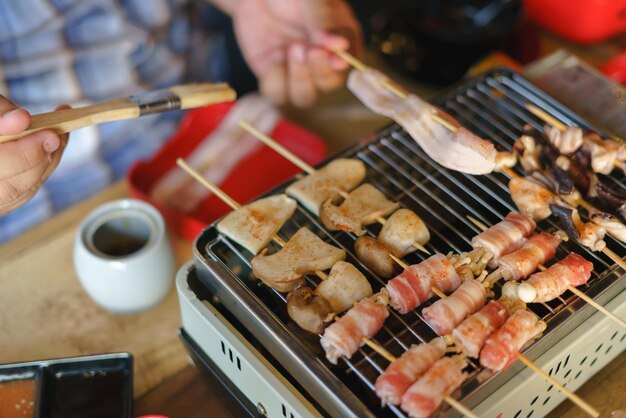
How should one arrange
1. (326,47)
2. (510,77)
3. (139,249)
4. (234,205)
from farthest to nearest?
1. (326,47)
2. (510,77)
3. (139,249)
4. (234,205)

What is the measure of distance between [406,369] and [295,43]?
1.59 meters

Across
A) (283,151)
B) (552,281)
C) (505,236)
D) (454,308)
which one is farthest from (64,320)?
(552,281)

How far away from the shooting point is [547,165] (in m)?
2.16

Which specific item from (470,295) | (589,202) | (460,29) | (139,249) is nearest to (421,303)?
(470,295)

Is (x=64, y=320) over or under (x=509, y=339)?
under

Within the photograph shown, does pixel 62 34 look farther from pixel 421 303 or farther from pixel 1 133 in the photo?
pixel 421 303

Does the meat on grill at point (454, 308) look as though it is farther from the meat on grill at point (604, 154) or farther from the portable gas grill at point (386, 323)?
the meat on grill at point (604, 154)

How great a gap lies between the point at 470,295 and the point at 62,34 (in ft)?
6.41

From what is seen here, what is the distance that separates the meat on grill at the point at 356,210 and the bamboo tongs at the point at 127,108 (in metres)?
0.55

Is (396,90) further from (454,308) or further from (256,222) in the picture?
(454,308)

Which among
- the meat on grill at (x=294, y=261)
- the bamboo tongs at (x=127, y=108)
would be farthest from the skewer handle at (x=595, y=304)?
the bamboo tongs at (x=127, y=108)

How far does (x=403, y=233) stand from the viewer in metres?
1.88

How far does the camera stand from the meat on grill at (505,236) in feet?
6.06

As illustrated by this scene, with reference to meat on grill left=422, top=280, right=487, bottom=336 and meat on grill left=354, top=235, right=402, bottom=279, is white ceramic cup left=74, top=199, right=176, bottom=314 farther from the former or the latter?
meat on grill left=422, top=280, right=487, bottom=336
